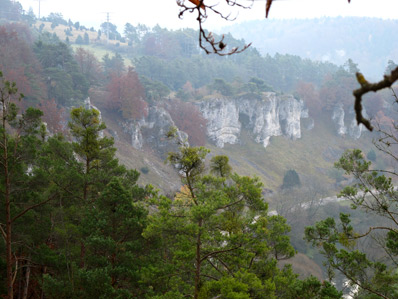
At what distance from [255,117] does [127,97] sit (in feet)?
89.6

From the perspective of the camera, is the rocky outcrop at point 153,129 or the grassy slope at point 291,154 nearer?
the rocky outcrop at point 153,129

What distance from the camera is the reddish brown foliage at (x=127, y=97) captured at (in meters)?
50.2

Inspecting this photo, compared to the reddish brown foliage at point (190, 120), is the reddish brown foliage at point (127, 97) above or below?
above

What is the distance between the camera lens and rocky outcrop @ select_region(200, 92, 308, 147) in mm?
62719

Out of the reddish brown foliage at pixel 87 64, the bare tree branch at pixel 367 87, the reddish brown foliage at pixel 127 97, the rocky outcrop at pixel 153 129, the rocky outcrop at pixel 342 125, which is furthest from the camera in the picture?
the rocky outcrop at pixel 342 125

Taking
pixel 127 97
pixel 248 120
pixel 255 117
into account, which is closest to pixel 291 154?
pixel 255 117

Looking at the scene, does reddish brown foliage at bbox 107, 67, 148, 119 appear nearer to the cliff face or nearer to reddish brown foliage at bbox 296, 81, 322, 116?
the cliff face

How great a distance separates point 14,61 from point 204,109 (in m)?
30.5

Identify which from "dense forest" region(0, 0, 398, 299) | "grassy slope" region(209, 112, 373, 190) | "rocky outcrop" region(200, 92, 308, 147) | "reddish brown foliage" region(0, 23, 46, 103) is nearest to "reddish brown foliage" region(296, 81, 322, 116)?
"rocky outcrop" region(200, 92, 308, 147)

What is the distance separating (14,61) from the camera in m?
41.2

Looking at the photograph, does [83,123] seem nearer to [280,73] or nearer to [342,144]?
[342,144]

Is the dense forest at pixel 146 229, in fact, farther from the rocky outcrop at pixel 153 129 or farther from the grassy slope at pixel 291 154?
the grassy slope at pixel 291 154

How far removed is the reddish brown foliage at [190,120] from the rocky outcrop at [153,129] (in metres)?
2.11

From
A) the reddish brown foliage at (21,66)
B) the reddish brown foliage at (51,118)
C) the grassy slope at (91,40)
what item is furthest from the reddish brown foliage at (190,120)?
the grassy slope at (91,40)
